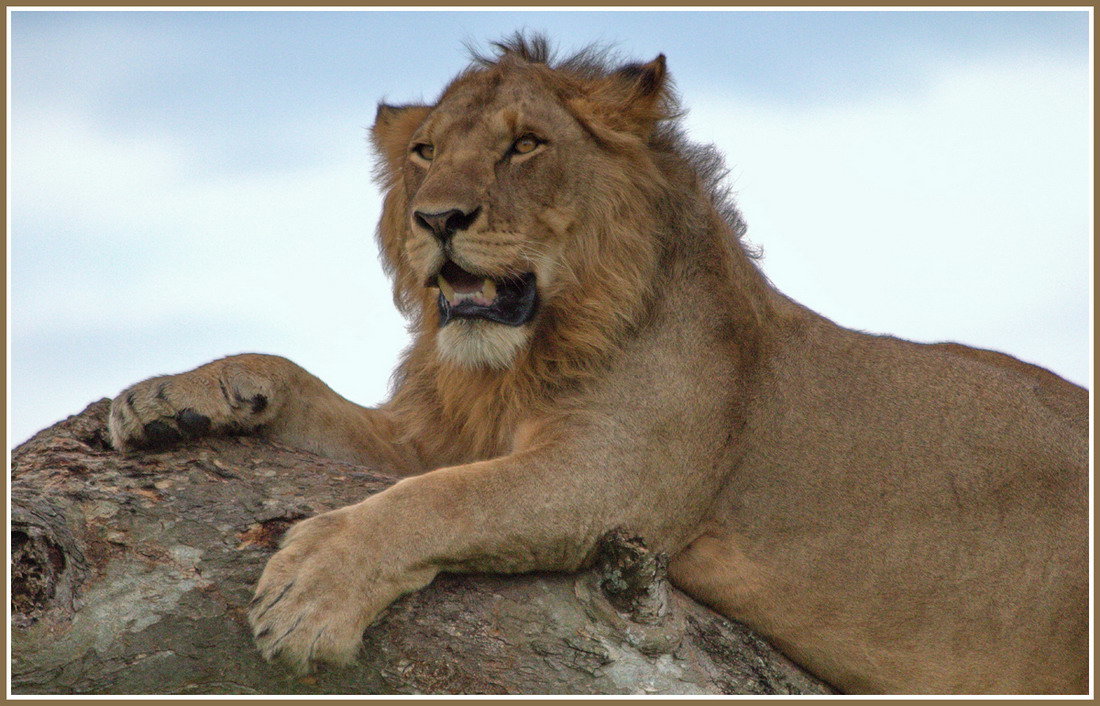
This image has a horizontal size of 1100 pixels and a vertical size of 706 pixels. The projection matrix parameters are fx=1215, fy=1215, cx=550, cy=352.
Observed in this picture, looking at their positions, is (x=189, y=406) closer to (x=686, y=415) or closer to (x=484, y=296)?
(x=484, y=296)

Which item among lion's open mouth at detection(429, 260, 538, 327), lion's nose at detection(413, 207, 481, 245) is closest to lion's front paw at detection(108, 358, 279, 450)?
lion's open mouth at detection(429, 260, 538, 327)

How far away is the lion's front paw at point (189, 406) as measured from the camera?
4.95m

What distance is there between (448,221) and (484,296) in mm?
389

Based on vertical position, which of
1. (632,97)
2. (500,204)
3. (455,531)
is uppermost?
(632,97)

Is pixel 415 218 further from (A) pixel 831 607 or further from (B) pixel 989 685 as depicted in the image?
(B) pixel 989 685

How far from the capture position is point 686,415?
5.36 m

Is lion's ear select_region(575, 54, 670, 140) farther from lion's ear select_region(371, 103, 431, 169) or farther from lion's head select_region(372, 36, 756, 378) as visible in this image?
lion's ear select_region(371, 103, 431, 169)

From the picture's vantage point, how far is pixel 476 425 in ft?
18.8

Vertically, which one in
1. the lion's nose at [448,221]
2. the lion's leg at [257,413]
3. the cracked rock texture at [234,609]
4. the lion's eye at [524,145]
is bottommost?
the cracked rock texture at [234,609]

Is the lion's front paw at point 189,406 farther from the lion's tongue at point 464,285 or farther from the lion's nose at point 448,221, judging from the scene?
the lion's nose at point 448,221

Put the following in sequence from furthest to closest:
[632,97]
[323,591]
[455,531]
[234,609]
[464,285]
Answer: [632,97] → [464,285] → [455,531] → [323,591] → [234,609]

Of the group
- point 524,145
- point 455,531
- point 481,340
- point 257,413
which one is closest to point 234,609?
point 455,531

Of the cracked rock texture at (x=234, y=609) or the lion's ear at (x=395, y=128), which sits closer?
the cracked rock texture at (x=234, y=609)

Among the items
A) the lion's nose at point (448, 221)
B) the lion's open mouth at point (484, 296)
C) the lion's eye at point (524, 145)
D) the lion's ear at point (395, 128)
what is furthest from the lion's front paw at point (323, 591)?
the lion's ear at point (395, 128)
